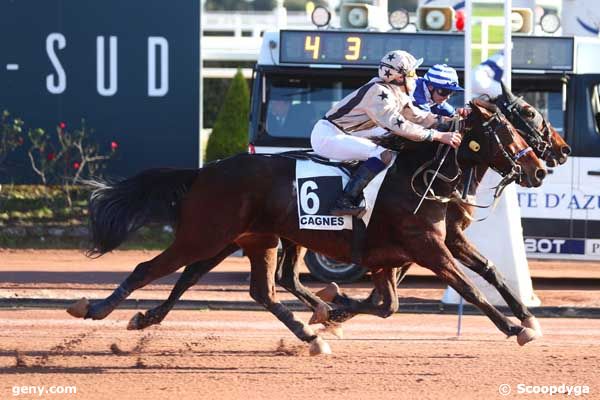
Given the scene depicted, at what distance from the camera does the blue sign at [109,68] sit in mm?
19016

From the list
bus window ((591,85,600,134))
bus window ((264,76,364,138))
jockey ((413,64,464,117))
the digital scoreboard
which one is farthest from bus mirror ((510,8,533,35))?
jockey ((413,64,464,117))

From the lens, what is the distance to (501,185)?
9359mm

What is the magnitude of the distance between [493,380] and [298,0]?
75.0 metres

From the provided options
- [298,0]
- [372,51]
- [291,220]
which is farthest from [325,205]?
[298,0]

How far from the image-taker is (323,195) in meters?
9.02

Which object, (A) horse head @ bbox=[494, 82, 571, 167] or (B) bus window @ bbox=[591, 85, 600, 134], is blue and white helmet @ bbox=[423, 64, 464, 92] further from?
(B) bus window @ bbox=[591, 85, 600, 134]

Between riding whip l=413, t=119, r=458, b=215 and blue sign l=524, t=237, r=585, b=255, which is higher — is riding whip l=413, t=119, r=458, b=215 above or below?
above

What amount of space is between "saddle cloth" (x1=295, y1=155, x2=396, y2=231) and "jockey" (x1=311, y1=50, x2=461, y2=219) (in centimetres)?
8

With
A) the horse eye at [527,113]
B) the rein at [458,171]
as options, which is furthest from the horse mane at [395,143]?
the horse eye at [527,113]

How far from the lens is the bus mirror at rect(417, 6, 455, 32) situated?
14.0 meters

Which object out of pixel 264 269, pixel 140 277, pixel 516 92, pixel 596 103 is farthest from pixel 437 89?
pixel 596 103

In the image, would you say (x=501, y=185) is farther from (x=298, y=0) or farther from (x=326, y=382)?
(x=298, y=0)

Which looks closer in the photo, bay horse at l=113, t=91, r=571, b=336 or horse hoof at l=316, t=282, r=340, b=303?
bay horse at l=113, t=91, r=571, b=336

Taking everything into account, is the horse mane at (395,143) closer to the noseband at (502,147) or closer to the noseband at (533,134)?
the noseband at (502,147)
